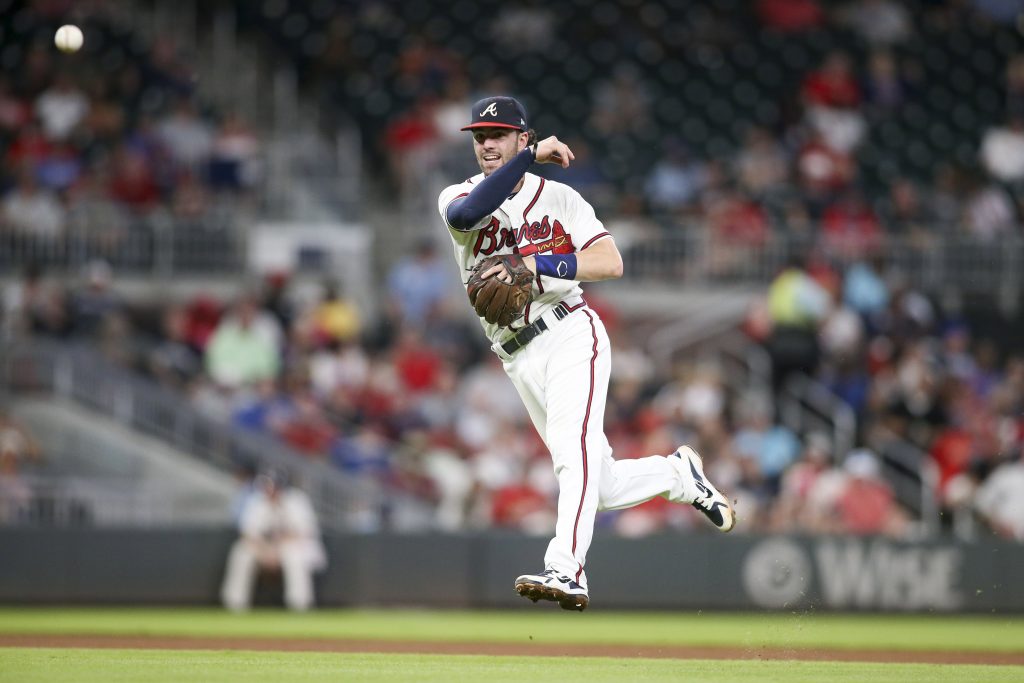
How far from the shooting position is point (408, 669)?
6.89 metres

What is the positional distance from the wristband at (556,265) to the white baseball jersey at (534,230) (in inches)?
6.8

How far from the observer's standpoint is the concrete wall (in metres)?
13.3

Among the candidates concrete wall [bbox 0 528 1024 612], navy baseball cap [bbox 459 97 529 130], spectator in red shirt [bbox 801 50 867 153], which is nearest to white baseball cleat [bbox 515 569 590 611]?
navy baseball cap [bbox 459 97 529 130]

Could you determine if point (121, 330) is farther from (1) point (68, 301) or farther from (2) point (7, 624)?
(2) point (7, 624)

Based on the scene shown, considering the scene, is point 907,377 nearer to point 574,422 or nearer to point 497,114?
point 574,422

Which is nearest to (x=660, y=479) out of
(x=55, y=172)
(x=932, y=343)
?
(x=932, y=343)

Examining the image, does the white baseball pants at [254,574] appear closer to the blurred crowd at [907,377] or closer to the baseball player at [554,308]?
the blurred crowd at [907,377]

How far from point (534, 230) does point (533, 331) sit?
0.45 metres

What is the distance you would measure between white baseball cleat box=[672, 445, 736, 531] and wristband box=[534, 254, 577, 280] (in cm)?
126

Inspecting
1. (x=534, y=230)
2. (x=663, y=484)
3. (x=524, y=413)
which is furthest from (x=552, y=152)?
(x=524, y=413)

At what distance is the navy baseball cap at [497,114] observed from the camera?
271 inches

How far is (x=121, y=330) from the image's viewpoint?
14.5 metres

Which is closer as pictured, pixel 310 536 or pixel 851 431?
pixel 310 536

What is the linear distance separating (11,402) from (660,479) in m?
8.39
